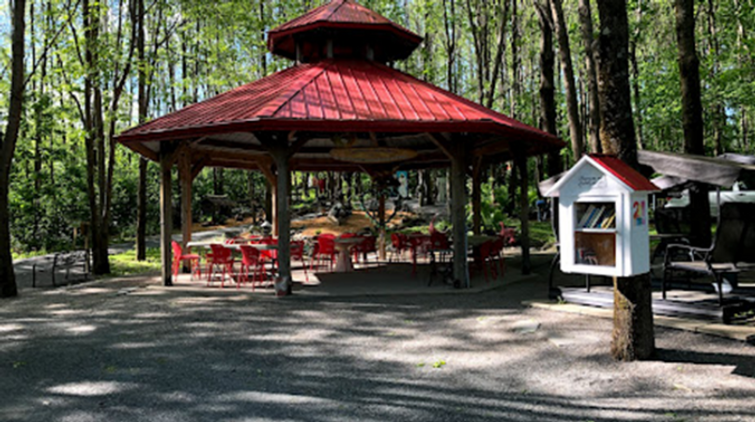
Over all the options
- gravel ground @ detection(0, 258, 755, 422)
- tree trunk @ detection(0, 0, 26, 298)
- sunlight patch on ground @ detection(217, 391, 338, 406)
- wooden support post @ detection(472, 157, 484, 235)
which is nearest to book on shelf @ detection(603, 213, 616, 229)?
gravel ground @ detection(0, 258, 755, 422)

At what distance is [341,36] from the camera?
39.0 ft

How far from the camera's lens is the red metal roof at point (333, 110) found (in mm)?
8273

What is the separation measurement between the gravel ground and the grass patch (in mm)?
6769

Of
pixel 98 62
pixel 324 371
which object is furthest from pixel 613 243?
pixel 98 62

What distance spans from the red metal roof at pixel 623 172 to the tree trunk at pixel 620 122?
8.3 inches

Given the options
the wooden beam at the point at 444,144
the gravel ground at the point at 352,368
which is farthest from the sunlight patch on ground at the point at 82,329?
the wooden beam at the point at 444,144

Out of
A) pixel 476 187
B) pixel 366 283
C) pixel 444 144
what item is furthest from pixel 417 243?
pixel 476 187

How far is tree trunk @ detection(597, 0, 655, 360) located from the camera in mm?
4988

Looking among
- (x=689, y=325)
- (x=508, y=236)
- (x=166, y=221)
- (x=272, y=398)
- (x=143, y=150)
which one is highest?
(x=143, y=150)

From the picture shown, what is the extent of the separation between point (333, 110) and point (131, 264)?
10826 mm

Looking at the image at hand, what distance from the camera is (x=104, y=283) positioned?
1135 cm

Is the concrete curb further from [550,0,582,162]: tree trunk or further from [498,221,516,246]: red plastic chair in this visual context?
[498,221,516,246]: red plastic chair

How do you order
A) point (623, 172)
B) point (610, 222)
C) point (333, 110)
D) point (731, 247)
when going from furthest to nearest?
point (333, 110), point (731, 247), point (610, 222), point (623, 172)

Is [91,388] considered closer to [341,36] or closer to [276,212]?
[276,212]
